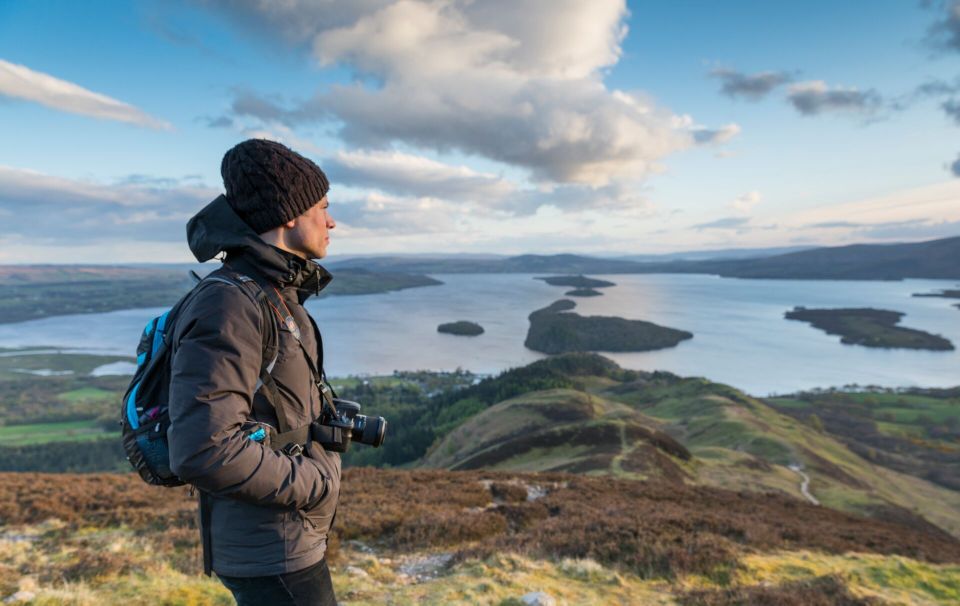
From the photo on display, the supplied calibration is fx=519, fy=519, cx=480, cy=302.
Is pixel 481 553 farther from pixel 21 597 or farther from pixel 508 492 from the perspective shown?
pixel 508 492

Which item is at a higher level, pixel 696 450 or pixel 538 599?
pixel 538 599

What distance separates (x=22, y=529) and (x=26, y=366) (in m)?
182

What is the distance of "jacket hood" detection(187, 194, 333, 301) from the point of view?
2660 millimetres

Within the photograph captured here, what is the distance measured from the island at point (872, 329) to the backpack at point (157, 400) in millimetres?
195227

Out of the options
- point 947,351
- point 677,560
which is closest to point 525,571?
point 677,560

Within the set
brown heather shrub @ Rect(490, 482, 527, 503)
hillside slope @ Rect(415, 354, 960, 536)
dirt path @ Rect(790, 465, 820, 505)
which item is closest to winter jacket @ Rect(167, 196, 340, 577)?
brown heather shrub @ Rect(490, 482, 527, 503)

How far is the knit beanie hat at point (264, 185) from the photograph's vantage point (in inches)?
109

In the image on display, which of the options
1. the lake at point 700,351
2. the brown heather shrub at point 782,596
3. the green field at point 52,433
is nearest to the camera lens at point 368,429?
the brown heather shrub at point 782,596

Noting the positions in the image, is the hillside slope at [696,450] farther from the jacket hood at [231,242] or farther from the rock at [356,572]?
the jacket hood at [231,242]

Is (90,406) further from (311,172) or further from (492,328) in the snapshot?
(311,172)

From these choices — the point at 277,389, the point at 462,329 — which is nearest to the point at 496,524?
the point at 277,389

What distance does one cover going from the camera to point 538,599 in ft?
23.9

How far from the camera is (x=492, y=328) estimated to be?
178 m

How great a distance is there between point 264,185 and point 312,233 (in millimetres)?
371
